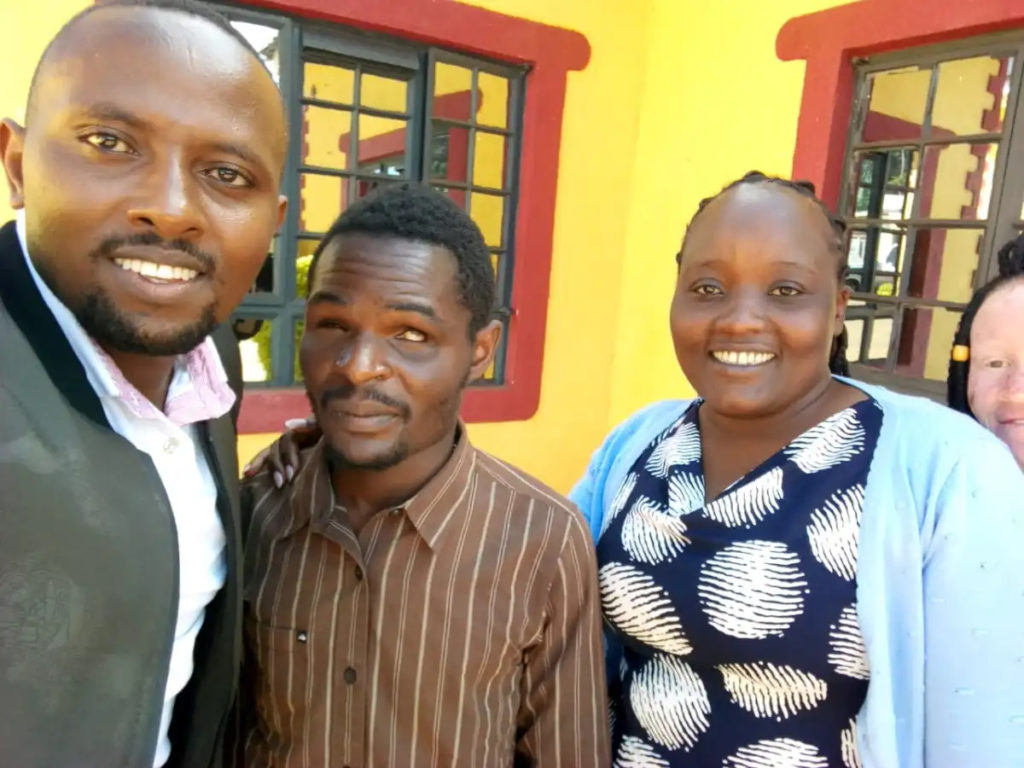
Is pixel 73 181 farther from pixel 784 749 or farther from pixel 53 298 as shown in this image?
pixel 784 749

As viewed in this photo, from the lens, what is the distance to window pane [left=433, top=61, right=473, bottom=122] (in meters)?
3.78

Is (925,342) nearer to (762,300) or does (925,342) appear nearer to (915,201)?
(915,201)

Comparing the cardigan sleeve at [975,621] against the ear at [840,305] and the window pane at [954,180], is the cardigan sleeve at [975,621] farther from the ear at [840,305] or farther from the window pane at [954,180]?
the window pane at [954,180]

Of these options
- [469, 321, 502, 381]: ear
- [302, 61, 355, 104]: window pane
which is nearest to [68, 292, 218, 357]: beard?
[469, 321, 502, 381]: ear

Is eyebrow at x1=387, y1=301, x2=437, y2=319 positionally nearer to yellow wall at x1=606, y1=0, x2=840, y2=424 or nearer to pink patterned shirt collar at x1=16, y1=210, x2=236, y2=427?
pink patterned shirt collar at x1=16, y1=210, x2=236, y2=427

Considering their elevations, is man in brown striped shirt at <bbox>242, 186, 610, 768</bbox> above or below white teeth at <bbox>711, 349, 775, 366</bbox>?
below

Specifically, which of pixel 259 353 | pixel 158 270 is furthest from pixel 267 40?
pixel 158 270

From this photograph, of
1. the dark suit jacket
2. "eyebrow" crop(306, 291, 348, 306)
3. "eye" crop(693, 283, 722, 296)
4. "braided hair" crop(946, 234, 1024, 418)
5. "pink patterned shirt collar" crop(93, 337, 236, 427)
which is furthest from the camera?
"braided hair" crop(946, 234, 1024, 418)

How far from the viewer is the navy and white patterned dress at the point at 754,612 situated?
130 centimetres

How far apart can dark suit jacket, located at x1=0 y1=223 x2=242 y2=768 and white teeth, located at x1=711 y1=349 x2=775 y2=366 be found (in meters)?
1.02

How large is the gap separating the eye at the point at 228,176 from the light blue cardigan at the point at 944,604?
1.16m

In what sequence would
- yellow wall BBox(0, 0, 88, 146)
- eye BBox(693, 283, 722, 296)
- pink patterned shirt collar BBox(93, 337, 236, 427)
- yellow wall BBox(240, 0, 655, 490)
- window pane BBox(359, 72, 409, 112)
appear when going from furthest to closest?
1. yellow wall BBox(240, 0, 655, 490)
2. window pane BBox(359, 72, 409, 112)
3. yellow wall BBox(0, 0, 88, 146)
4. eye BBox(693, 283, 722, 296)
5. pink patterned shirt collar BBox(93, 337, 236, 427)

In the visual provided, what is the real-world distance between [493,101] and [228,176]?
315cm

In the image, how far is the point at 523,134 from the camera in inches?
155
